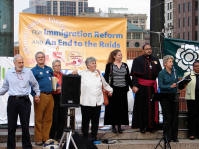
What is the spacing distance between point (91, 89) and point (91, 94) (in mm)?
93

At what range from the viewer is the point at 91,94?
9.46 m

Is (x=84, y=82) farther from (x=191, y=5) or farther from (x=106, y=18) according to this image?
(x=191, y=5)

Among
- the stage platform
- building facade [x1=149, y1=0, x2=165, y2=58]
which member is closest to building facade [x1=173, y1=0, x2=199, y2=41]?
building facade [x1=149, y1=0, x2=165, y2=58]

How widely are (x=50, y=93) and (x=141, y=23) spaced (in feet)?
22.7

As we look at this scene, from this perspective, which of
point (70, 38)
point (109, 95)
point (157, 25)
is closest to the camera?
point (109, 95)

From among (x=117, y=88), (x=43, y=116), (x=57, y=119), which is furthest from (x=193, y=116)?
(x=43, y=116)

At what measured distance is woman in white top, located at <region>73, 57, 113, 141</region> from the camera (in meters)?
9.46

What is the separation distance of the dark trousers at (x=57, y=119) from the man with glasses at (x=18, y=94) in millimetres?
640

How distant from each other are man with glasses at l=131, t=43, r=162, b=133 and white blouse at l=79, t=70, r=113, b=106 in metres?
0.81

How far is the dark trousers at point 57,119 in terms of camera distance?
9539 mm

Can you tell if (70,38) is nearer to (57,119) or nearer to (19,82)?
(57,119)

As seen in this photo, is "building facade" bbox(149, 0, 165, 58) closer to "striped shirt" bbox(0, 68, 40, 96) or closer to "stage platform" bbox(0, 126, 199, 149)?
"stage platform" bbox(0, 126, 199, 149)

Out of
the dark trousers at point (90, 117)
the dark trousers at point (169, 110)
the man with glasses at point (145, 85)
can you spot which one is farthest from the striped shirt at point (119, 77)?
the dark trousers at point (169, 110)

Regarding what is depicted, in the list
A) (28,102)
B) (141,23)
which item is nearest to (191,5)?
(141,23)
